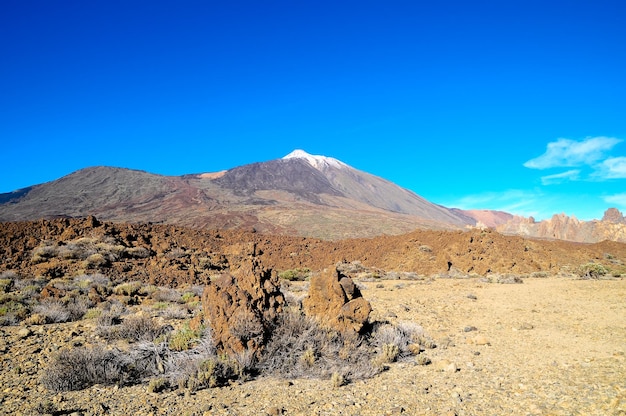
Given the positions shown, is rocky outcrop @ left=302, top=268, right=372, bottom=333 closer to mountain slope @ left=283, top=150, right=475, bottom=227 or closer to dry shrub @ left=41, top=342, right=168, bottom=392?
dry shrub @ left=41, top=342, right=168, bottom=392

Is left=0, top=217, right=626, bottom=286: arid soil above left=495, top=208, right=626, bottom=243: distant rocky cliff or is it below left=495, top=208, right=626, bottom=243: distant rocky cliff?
below

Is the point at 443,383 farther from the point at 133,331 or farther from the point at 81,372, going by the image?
the point at 133,331

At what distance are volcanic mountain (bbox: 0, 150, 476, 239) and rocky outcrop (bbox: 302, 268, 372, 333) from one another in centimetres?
3855

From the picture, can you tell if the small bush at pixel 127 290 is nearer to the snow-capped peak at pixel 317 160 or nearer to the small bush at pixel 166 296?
the small bush at pixel 166 296

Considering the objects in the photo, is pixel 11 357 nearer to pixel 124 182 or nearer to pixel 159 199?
pixel 159 199

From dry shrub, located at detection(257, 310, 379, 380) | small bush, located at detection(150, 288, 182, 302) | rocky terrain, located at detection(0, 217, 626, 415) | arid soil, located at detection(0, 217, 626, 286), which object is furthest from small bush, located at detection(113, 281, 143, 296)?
dry shrub, located at detection(257, 310, 379, 380)

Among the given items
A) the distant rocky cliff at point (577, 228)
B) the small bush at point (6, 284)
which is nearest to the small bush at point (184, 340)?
the small bush at point (6, 284)

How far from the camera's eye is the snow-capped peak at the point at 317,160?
13938cm

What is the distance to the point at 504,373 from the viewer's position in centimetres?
479

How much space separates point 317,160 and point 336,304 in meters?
139

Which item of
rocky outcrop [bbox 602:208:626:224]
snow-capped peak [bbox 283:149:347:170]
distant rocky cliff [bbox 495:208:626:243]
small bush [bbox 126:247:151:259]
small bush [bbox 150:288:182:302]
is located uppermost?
snow-capped peak [bbox 283:149:347:170]

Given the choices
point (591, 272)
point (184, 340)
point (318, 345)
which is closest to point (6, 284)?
point (184, 340)

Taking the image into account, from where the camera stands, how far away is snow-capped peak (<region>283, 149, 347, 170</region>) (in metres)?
139

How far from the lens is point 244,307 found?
5207mm
